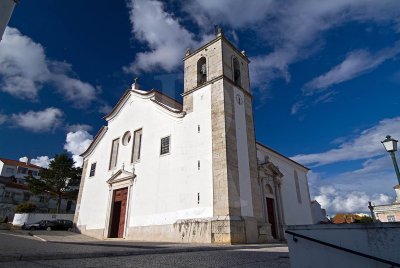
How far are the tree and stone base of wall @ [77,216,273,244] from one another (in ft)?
74.7

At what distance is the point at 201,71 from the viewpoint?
14.1 meters

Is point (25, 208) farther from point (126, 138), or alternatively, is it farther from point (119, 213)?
point (126, 138)

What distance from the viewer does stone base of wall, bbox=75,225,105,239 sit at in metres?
15.4

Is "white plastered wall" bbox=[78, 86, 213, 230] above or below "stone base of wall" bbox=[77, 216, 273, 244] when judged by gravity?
above

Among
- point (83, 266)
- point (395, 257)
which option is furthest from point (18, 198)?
point (395, 257)

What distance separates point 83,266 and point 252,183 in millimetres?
8962

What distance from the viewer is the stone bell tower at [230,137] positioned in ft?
32.0

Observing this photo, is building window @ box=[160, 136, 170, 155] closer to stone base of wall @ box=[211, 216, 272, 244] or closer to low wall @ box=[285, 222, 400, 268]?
stone base of wall @ box=[211, 216, 272, 244]

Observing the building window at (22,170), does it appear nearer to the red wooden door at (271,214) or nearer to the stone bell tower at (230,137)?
the stone bell tower at (230,137)

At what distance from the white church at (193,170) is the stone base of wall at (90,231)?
0.21ft

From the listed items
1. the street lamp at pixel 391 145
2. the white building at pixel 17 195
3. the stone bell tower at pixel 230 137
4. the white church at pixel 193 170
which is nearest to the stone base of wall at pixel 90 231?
the white church at pixel 193 170

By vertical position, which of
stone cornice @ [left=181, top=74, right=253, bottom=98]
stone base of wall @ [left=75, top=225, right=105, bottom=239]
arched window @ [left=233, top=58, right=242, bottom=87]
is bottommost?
stone base of wall @ [left=75, top=225, right=105, bottom=239]

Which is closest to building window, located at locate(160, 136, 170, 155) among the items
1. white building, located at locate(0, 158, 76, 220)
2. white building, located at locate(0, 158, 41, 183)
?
white building, located at locate(0, 158, 76, 220)

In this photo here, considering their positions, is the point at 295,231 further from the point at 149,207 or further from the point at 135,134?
the point at 135,134
